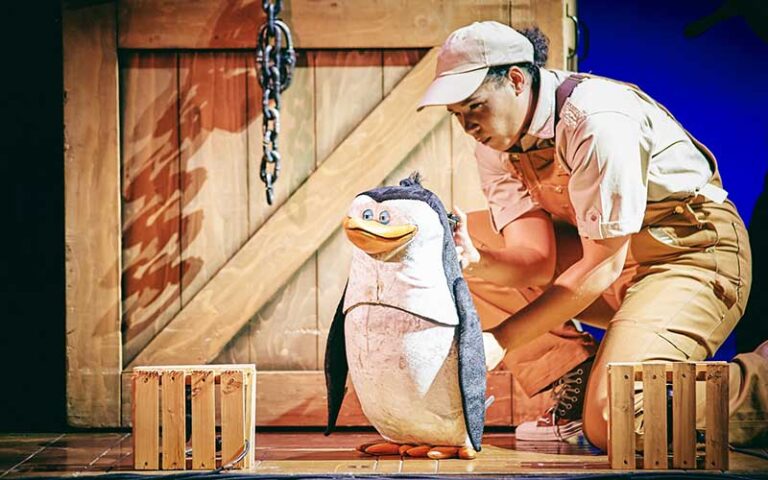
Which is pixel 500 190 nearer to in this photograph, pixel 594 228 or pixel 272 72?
pixel 594 228

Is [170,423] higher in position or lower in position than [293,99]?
lower

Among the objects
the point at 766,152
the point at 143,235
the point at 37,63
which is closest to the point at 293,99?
the point at 143,235

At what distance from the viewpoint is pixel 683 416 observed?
145 inches

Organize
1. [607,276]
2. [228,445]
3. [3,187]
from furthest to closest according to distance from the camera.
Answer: [3,187]
[607,276]
[228,445]

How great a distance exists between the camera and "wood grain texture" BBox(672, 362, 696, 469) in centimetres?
367

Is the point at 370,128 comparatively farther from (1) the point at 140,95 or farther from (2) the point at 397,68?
(1) the point at 140,95

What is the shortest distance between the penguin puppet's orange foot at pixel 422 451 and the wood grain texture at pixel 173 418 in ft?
1.88

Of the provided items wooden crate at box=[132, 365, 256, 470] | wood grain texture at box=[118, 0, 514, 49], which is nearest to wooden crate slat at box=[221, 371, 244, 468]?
wooden crate at box=[132, 365, 256, 470]

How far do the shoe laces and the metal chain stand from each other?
1160 millimetres

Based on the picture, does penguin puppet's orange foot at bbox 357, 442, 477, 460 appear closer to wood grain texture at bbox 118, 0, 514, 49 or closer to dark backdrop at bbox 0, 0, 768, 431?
dark backdrop at bbox 0, 0, 768, 431

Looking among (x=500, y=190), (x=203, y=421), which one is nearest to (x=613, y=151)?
(x=500, y=190)

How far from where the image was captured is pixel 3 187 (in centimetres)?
494

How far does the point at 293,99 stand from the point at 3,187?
1190 millimetres

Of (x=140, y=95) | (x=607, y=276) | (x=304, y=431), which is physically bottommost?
(x=304, y=431)
